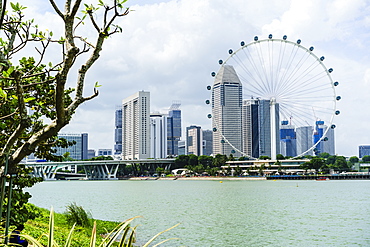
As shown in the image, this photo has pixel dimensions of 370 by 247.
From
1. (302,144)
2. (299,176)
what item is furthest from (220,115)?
(302,144)

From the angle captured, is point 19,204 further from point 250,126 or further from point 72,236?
point 250,126

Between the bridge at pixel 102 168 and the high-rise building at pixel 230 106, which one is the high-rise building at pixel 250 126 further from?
the bridge at pixel 102 168

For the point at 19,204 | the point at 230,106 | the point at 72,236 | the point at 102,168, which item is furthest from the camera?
the point at 102,168

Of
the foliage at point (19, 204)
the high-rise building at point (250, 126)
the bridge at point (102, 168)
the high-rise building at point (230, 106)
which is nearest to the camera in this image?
the foliage at point (19, 204)

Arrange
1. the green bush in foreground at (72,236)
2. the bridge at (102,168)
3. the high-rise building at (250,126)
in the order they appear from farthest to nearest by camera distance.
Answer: the high-rise building at (250,126)
the bridge at (102,168)
the green bush in foreground at (72,236)

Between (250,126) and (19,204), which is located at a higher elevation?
(250,126)

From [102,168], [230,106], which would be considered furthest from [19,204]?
[102,168]

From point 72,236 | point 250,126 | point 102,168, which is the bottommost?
point 72,236

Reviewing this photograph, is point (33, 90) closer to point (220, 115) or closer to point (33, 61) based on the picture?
point (33, 61)

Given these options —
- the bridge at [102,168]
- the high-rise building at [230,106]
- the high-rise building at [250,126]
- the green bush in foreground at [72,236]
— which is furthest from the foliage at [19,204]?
the high-rise building at [250,126]

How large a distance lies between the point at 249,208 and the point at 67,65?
2770 cm

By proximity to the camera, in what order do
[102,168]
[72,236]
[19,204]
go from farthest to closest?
[102,168] < [72,236] < [19,204]

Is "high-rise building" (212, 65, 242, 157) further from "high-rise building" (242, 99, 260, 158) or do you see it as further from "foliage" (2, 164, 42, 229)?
"foliage" (2, 164, 42, 229)

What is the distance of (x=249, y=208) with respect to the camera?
31.2 meters
